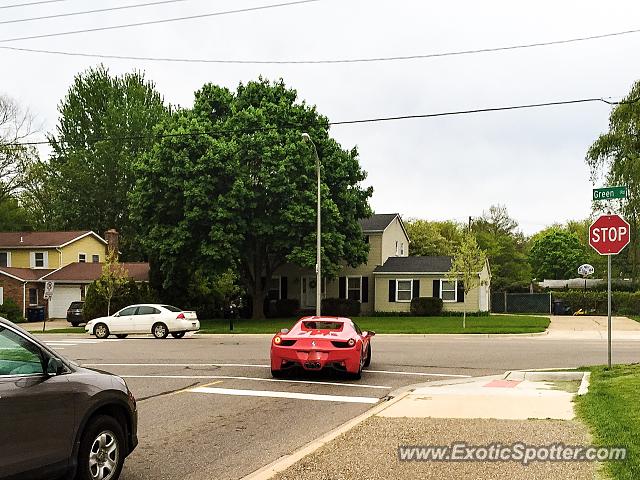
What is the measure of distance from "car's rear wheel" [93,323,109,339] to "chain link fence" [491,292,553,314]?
33594 millimetres

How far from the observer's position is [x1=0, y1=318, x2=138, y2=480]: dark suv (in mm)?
5609

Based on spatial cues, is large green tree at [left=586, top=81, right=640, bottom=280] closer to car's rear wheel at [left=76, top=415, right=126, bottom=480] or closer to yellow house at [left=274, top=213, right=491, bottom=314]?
yellow house at [left=274, top=213, right=491, bottom=314]

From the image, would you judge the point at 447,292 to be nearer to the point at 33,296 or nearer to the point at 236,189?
the point at 236,189

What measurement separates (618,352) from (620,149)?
2828 centimetres

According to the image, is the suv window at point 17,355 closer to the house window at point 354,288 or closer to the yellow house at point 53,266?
the yellow house at point 53,266

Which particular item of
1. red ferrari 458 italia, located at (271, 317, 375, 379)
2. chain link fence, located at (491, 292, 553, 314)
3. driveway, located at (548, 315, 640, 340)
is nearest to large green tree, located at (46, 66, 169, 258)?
chain link fence, located at (491, 292, 553, 314)

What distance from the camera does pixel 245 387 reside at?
13.8m

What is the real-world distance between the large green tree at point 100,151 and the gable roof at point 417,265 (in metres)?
25.7

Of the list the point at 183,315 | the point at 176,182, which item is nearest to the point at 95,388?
the point at 183,315

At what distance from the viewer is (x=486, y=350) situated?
22.4 metres

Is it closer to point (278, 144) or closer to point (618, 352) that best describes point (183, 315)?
point (278, 144)

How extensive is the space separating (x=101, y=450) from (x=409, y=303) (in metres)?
43.0

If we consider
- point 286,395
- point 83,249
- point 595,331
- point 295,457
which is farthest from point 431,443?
point 83,249

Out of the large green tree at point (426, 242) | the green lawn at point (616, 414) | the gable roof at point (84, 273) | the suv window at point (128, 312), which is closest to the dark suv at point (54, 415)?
the green lawn at point (616, 414)
